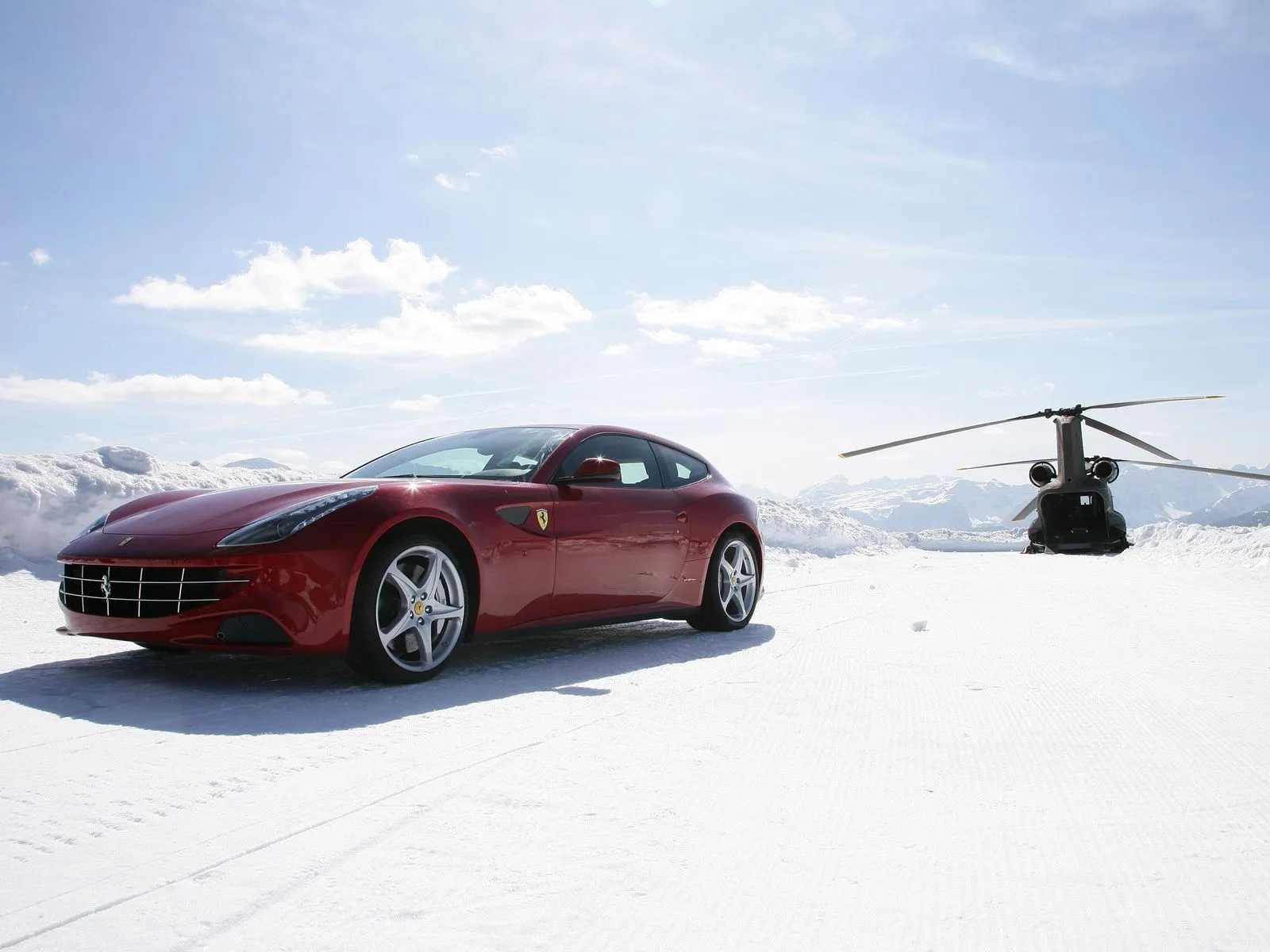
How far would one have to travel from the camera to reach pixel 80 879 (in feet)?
6.58

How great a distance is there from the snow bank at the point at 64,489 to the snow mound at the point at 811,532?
10275mm

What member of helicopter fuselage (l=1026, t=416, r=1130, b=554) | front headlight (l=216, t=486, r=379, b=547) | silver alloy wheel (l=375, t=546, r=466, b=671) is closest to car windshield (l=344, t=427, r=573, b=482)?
silver alloy wheel (l=375, t=546, r=466, b=671)

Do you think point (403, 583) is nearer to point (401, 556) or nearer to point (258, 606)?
point (401, 556)

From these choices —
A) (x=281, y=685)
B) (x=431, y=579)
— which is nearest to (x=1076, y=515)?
(x=431, y=579)

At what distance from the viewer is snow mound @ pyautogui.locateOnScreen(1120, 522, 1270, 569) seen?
48.1 feet

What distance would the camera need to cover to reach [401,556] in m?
4.18

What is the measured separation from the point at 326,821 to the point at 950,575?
33.7 ft

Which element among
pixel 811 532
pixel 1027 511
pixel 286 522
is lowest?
pixel 1027 511

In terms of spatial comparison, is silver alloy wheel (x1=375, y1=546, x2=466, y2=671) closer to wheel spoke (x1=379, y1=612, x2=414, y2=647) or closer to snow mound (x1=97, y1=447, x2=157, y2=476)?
wheel spoke (x1=379, y1=612, x2=414, y2=647)

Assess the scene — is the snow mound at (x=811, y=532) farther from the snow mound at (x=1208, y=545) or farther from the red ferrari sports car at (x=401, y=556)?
→ the red ferrari sports car at (x=401, y=556)

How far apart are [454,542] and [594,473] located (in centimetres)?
88

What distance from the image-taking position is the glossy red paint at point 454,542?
3900 millimetres

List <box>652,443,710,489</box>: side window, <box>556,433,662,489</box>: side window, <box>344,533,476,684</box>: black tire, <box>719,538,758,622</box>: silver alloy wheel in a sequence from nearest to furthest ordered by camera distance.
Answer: <box>344,533,476,684</box>: black tire, <box>556,433,662,489</box>: side window, <box>652,443,710,489</box>: side window, <box>719,538,758,622</box>: silver alloy wheel

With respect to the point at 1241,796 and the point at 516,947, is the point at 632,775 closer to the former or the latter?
the point at 516,947
